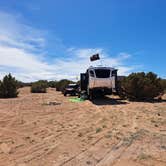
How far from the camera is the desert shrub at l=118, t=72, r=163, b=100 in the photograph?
20.2m

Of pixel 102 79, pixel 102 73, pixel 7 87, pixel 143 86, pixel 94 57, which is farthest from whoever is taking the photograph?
pixel 7 87

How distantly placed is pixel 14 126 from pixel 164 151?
5.70m

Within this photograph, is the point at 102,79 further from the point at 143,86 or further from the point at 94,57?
the point at 94,57

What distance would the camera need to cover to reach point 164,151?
5.90 meters

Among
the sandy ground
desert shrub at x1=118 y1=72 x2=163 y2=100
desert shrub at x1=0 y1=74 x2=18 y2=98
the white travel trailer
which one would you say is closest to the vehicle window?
the white travel trailer

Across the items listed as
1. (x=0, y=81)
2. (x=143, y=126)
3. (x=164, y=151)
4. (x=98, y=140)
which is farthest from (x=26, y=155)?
(x=0, y=81)

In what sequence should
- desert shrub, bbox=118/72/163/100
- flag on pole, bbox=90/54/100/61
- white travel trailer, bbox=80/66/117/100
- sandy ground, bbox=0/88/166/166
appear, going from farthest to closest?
flag on pole, bbox=90/54/100/61 → desert shrub, bbox=118/72/163/100 → white travel trailer, bbox=80/66/117/100 → sandy ground, bbox=0/88/166/166

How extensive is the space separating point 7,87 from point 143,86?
16.6 m

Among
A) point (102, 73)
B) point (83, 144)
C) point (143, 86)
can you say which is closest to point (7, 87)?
point (102, 73)

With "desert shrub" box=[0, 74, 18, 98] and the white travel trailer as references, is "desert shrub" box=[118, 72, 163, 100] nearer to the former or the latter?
the white travel trailer

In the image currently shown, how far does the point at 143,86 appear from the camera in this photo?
20.1 meters

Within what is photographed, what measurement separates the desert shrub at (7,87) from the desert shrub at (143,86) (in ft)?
46.9

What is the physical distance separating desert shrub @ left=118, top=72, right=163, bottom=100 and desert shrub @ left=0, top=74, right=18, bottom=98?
1431cm

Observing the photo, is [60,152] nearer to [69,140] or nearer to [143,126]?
[69,140]
